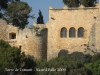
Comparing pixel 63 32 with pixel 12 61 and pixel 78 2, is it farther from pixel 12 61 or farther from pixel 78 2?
pixel 12 61

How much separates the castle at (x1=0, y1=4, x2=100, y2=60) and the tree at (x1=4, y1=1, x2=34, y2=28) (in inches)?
347

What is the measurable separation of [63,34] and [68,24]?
99 centimetres

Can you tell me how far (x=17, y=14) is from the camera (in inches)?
2079

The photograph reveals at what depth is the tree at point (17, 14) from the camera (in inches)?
2030

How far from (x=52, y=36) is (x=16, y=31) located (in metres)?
3.31

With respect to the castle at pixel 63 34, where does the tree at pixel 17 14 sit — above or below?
above

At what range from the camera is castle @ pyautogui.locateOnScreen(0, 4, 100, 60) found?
135ft

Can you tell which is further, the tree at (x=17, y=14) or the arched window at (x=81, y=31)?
the tree at (x=17, y=14)

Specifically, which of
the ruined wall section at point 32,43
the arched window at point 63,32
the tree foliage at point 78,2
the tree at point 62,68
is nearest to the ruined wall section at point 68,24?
the arched window at point 63,32

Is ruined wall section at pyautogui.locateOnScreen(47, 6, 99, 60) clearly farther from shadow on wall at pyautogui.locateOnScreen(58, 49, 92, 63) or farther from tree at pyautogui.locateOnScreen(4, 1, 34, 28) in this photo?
tree at pyautogui.locateOnScreen(4, 1, 34, 28)

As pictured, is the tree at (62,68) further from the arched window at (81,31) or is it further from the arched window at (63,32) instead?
the arched window at (63,32)

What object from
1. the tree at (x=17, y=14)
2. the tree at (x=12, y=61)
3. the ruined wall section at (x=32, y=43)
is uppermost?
the tree at (x=17, y=14)

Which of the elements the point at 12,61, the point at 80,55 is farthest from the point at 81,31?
the point at 12,61

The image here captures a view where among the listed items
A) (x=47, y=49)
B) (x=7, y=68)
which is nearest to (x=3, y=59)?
(x=7, y=68)
